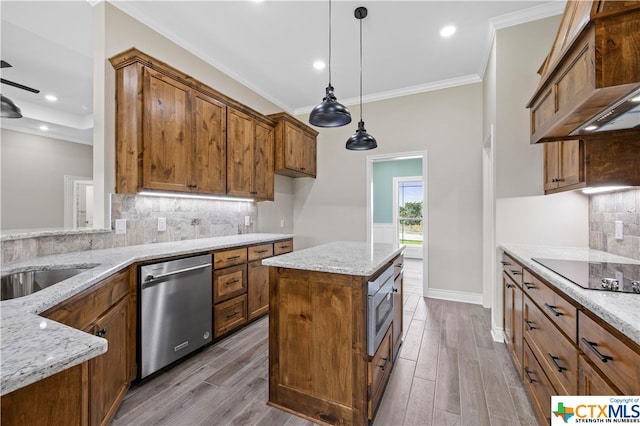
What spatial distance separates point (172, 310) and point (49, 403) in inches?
59.0

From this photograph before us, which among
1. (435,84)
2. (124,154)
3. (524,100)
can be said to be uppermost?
(435,84)

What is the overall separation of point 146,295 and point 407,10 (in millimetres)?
3424

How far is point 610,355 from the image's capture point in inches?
38.5

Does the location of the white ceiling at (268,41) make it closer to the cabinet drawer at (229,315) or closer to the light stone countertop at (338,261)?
the light stone countertop at (338,261)

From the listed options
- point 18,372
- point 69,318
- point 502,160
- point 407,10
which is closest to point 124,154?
point 69,318

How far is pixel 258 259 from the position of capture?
3156 millimetres

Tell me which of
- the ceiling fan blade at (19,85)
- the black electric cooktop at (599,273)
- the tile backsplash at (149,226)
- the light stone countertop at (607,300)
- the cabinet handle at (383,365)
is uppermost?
the ceiling fan blade at (19,85)

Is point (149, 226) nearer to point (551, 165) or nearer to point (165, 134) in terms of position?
point (165, 134)

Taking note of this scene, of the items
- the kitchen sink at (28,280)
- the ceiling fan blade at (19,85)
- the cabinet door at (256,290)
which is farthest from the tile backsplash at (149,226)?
the ceiling fan blade at (19,85)

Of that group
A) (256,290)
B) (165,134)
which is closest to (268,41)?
(165,134)

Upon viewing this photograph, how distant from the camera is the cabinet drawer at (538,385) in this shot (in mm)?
1451

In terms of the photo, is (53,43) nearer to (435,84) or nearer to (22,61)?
(22,61)

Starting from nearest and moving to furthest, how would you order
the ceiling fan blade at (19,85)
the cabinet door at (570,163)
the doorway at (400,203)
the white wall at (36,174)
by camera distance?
the cabinet door at (570,163) → the ceiling fan blade at (19,85) → the white wall at (36,174) → the doorway at (400,203)

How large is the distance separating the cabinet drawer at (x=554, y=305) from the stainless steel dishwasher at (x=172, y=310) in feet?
8.28
